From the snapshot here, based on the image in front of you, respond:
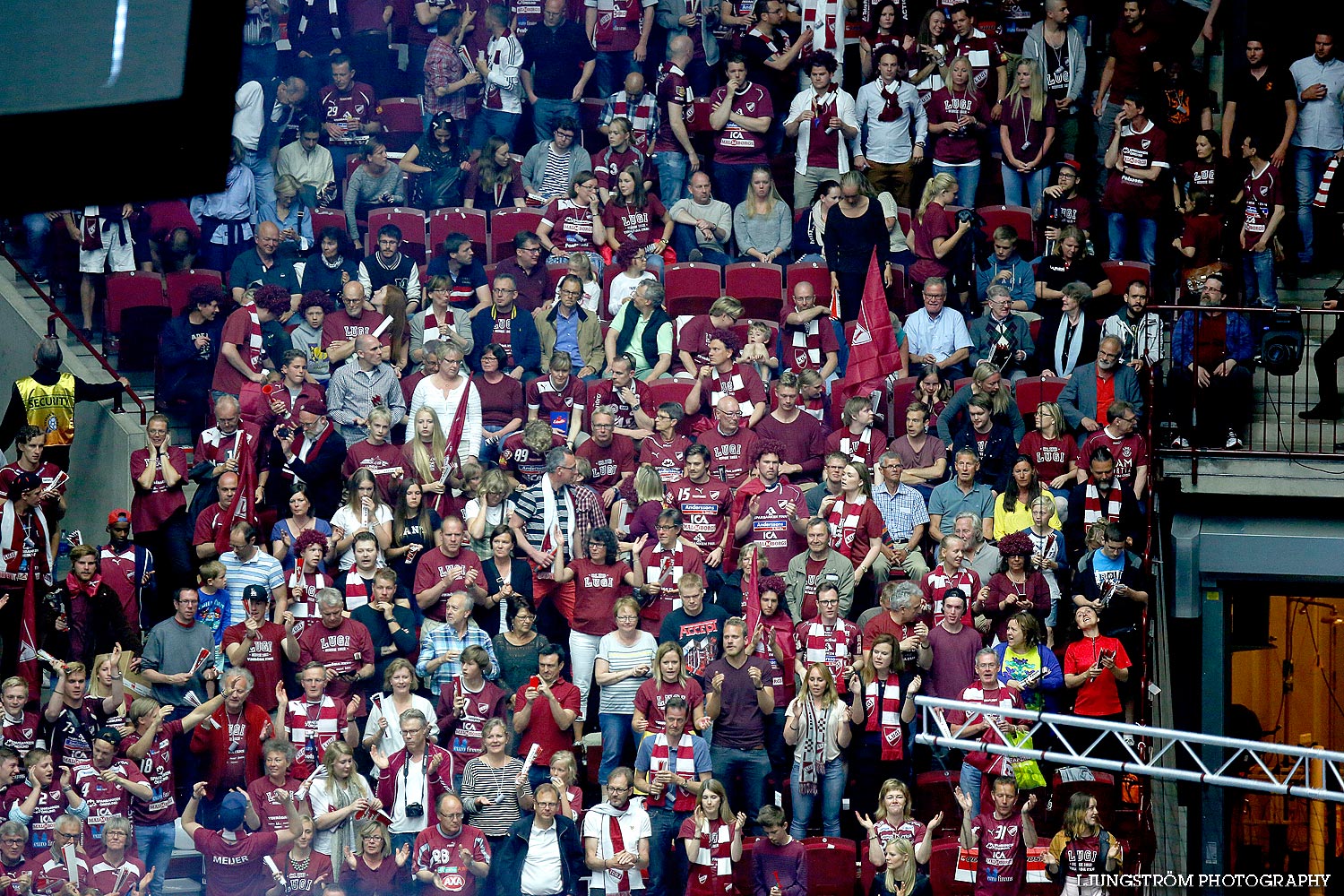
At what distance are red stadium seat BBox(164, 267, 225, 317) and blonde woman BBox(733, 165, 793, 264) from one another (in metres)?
4.35

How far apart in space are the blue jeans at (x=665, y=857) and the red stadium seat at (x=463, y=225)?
5.92m

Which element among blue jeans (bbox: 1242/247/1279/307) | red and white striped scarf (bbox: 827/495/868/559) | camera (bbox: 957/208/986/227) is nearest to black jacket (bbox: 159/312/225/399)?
red and white striped scarf (bbox: 827/495/868/559)

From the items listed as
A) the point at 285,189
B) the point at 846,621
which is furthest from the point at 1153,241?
the point at 285,189

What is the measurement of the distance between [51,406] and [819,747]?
20.5 ft

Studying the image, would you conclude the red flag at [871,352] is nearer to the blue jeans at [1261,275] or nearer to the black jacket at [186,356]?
the blue jeans at [1261,275]

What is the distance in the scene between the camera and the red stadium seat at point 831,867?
415 inches

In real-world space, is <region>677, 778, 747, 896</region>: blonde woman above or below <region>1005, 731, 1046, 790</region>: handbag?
below

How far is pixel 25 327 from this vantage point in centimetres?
1433

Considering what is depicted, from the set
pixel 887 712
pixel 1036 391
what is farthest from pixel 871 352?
pixel 887 712

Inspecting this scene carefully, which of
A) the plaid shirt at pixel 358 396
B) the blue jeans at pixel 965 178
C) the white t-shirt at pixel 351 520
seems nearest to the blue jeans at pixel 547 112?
the blue jeans at pixel 965 178

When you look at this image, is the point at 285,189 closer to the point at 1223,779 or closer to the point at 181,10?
the point at 1223,779

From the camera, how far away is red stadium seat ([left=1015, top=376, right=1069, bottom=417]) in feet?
42.8

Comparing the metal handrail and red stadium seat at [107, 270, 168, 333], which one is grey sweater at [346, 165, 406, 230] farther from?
the metal handrail

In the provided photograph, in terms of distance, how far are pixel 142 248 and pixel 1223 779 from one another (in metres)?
9.60
